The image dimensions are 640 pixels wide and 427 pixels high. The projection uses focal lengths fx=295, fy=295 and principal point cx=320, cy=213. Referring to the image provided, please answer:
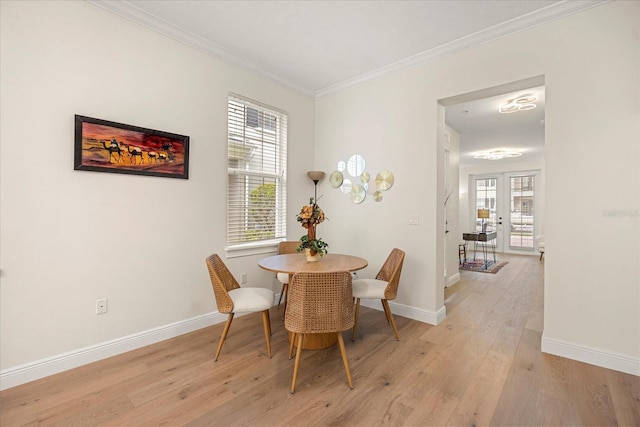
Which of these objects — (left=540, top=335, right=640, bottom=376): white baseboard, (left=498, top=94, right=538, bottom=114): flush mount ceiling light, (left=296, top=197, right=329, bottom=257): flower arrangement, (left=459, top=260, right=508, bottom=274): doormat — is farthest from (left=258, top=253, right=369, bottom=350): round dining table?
(left=459, top=260, right=508, bottom=274): doormat

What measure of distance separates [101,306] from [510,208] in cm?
1009

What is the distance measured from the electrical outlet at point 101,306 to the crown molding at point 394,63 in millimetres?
2400

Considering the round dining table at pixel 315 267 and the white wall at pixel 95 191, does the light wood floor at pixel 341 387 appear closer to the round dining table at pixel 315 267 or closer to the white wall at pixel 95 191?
the round dining table at pixel 315 267

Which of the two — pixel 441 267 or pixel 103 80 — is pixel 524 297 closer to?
pixel 441 267

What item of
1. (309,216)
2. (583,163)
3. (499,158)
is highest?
(499,158)

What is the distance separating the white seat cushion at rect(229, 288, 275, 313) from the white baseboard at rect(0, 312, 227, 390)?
2.30ft

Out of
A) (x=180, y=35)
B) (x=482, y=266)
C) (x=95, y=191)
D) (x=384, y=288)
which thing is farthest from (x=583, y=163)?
(x=482, y=266)

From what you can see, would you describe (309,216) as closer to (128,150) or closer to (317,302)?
(317,302)

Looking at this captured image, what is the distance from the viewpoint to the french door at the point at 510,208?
8664 mm

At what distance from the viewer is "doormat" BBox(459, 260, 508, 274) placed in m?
6.17

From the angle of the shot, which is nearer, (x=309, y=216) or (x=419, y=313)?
(x=309, y=216)

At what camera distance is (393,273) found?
279 cm

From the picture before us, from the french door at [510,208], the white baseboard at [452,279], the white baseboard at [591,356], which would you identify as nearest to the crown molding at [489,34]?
the white baseboard at [591,356]

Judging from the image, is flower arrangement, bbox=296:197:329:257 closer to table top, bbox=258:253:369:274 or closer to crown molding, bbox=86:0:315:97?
table top, bbox=258:253:369:274
